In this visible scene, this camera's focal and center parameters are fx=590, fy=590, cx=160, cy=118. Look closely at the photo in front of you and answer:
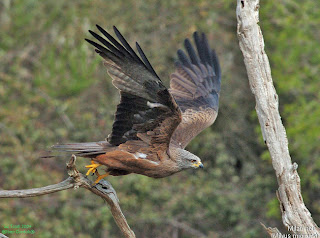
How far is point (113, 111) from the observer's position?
11422mm

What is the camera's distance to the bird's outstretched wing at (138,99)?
560 centimetres

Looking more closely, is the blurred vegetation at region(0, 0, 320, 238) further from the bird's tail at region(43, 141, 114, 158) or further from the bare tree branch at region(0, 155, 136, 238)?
the bare tree branch at region(0, 155, 136, 238)

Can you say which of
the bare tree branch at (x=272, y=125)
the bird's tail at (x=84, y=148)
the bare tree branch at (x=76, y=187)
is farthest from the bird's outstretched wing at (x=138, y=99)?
the bare tree branch at (x=272, y=125)

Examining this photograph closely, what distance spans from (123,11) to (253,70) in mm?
6936

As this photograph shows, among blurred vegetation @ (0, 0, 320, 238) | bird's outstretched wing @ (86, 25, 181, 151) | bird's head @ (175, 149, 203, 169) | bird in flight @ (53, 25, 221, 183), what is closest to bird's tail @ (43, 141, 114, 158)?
bird in flight @ (53, 25, 221, 183)

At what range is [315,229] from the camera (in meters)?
5.42

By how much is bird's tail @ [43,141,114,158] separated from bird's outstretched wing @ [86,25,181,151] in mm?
177

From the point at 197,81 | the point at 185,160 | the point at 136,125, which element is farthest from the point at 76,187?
the point at 197,81

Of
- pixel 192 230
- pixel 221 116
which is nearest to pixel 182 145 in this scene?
pixel 192 230

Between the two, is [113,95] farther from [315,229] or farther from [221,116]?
[315,229]

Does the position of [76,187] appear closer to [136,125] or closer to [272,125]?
[136,125]

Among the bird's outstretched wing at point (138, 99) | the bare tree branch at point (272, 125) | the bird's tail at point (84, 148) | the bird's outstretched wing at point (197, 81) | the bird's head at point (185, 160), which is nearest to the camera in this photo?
the bare tree branch at point (272, 125)

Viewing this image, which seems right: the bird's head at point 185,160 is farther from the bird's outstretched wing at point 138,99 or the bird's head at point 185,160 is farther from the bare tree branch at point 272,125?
the bare tree branch at point 272,125

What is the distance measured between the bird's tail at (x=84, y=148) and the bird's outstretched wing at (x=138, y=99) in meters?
0.18
